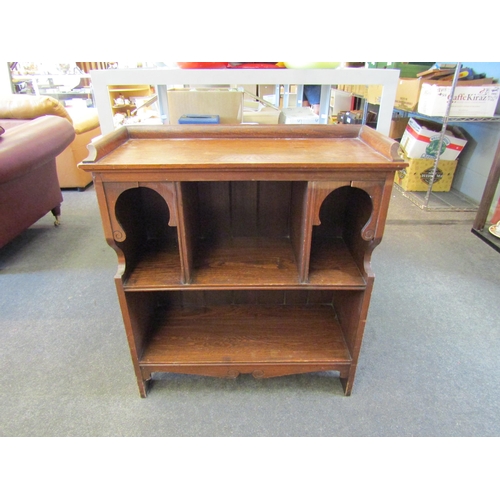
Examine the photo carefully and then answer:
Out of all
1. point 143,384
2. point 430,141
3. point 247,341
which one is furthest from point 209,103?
point 430,141

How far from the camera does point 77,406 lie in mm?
1265

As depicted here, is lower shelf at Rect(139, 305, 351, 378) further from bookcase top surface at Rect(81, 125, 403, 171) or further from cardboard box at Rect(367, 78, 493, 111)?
cardboard box at Rect(367, 78, 493, 111)

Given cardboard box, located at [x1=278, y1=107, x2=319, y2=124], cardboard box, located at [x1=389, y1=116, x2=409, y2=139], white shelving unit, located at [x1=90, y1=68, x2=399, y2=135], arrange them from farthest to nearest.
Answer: cardboard box, located at [x1=389, y1=116, x2=409, y2=139] → cardboard box, located at [x1=278, y1=107, x2=319, y2=124] → white shelving unit, located at [x1=90, y1=68, x2=399, y2=135]

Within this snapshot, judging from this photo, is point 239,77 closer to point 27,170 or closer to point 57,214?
point 27,170

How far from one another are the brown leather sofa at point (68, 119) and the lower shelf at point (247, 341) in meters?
1.87

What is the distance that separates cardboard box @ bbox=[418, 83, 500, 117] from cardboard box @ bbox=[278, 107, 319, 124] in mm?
1071

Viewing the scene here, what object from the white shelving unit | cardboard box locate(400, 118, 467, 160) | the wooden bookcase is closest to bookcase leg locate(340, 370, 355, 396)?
the wooden bookcase

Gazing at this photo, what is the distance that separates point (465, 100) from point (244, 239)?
90.8 inches

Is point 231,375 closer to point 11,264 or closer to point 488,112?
point 11,264

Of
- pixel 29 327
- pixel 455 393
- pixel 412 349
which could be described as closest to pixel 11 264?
pixel 29 327

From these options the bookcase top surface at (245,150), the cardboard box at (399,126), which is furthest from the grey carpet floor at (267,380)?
the cardboard box at (399,126)

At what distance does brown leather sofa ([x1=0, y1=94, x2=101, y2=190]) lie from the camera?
255 centimetres

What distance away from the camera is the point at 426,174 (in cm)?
312

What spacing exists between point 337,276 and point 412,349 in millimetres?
671
